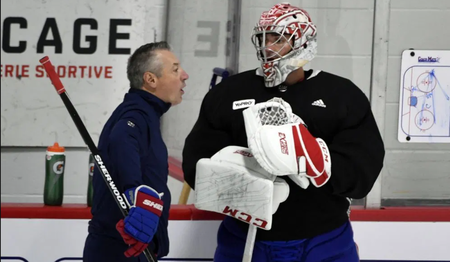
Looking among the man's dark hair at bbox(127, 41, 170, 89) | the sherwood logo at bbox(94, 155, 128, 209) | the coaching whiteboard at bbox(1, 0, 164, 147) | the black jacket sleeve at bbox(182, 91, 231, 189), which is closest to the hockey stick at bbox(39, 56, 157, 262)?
the sherwood logo at bbox(94, 155, 128, 209)

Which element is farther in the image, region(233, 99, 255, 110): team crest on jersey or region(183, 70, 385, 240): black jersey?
region(233, 99, 255, 110): team crest on jersey

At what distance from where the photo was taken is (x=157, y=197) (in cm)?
237

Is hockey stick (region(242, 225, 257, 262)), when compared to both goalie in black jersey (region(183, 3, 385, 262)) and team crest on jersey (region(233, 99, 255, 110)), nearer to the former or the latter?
goalie in black jersey (region(183, 3, 385, 262))

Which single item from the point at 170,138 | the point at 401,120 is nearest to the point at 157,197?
the point at 401,120

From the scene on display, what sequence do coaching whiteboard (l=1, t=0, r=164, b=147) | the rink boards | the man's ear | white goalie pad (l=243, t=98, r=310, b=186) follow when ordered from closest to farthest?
white goalie pad (l=243, t=98, r=310, b=186) < the man's ear < the rink boards < coaching whiteboard (l=1, t=0, r=164, b=147)

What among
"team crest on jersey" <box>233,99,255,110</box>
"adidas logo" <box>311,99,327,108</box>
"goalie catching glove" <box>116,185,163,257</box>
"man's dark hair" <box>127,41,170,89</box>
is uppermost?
"man's dark hair" <box>127,41,170,89</box>

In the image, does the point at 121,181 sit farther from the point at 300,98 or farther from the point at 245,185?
the point at 300,98

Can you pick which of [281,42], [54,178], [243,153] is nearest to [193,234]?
[54,178]

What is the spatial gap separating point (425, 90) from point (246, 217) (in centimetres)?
109

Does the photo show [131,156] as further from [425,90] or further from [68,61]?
[68,61]

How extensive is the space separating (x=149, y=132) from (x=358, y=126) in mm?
626

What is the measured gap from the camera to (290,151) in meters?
2.12

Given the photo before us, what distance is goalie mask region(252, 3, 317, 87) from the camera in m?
2.37

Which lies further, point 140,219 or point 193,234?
point 193,234
